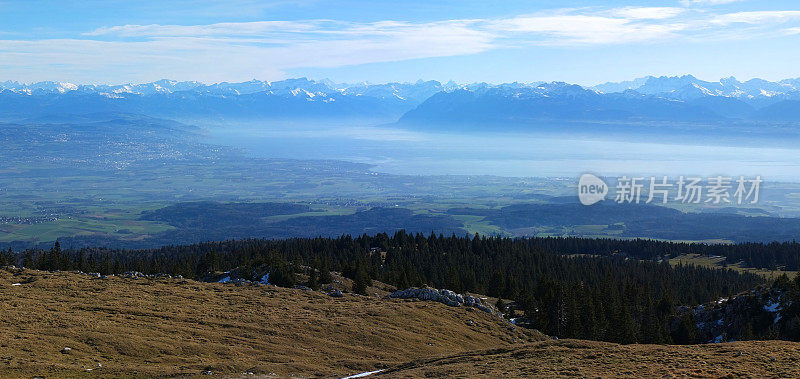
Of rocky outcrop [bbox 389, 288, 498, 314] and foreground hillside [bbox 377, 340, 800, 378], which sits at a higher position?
foreground hillside [bbox 377, 340, 800, 378]

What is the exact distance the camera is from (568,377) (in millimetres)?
35094

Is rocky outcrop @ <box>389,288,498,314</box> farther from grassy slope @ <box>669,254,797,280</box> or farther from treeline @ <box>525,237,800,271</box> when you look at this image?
treeline @ <box>525,237,800,271</box>

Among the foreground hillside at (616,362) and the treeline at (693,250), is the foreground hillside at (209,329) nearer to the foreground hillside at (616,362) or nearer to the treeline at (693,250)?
Answer: the foreground hillside at (616,362)

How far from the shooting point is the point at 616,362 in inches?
1529

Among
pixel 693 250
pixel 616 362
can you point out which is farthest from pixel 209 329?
pixel 693 250

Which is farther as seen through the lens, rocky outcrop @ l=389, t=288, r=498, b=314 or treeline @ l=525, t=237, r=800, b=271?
treeline @ l=525, t=237, r=800, b=271

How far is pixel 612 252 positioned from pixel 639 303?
95.3 meters

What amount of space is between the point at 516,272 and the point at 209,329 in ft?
274

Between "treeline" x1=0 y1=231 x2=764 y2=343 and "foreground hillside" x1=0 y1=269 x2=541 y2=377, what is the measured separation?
1318 centimetres

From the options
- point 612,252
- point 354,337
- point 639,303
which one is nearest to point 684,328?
point 639,303

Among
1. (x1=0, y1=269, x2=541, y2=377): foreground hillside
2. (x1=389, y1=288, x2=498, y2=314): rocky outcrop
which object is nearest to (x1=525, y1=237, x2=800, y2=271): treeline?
(x1=389, y1=288, x2=498, y2=314): rocky outcrop

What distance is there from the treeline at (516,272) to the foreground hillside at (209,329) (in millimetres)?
13180

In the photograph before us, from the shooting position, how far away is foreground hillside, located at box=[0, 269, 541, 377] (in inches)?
1567

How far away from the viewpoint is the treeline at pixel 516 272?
75.3m
